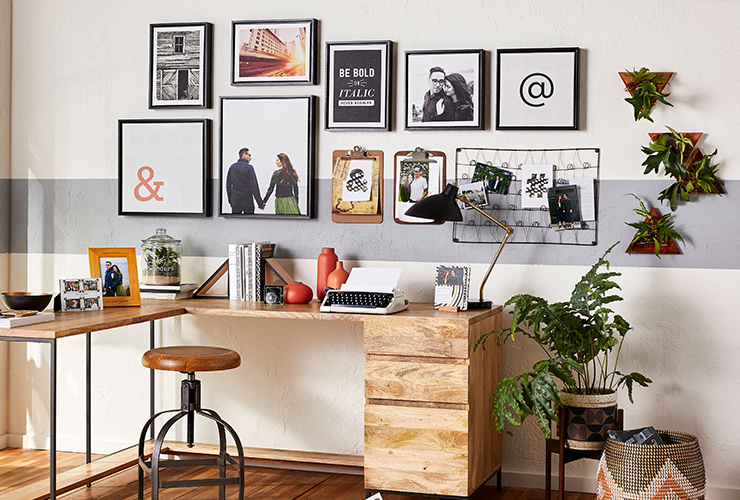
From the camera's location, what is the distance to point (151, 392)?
13.4ft

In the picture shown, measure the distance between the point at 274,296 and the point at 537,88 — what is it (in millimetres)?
1548

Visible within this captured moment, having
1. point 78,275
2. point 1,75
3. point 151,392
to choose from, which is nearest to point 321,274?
point 151,392

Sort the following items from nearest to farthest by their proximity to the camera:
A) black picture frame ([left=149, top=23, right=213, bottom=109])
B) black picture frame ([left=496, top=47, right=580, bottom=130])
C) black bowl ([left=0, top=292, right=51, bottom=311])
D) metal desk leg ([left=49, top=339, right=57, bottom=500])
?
metal desk leg ([left=49, top=339, right=57, bottom=500]) < black bowl ([left=0, top=292, right=51, bottom=311]) < black picture frame ([left=496, top=47, right=580, bottom=130]) < black picture frame ([left=149, top=23, right=213, bottom=109])

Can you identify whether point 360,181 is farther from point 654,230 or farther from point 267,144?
point 654,230

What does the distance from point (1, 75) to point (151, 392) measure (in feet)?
6.10

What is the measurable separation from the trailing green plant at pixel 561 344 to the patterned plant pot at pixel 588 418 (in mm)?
80

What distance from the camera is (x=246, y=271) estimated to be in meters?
3.85

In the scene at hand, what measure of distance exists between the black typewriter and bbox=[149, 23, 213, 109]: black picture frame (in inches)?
52.9

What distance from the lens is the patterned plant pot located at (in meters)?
3.29

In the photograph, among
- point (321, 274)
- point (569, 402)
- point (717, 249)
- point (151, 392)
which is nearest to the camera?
point (569, 402)

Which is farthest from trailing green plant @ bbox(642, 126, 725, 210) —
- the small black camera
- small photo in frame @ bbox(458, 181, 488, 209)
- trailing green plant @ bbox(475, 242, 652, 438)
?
the small black camera

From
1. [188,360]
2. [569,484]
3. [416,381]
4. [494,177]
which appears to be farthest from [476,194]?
[188,360]

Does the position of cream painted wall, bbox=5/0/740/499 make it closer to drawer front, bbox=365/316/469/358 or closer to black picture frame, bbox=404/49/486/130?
black picture frame, bbox=404/49/486/130

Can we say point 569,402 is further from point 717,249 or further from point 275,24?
point 275,24
